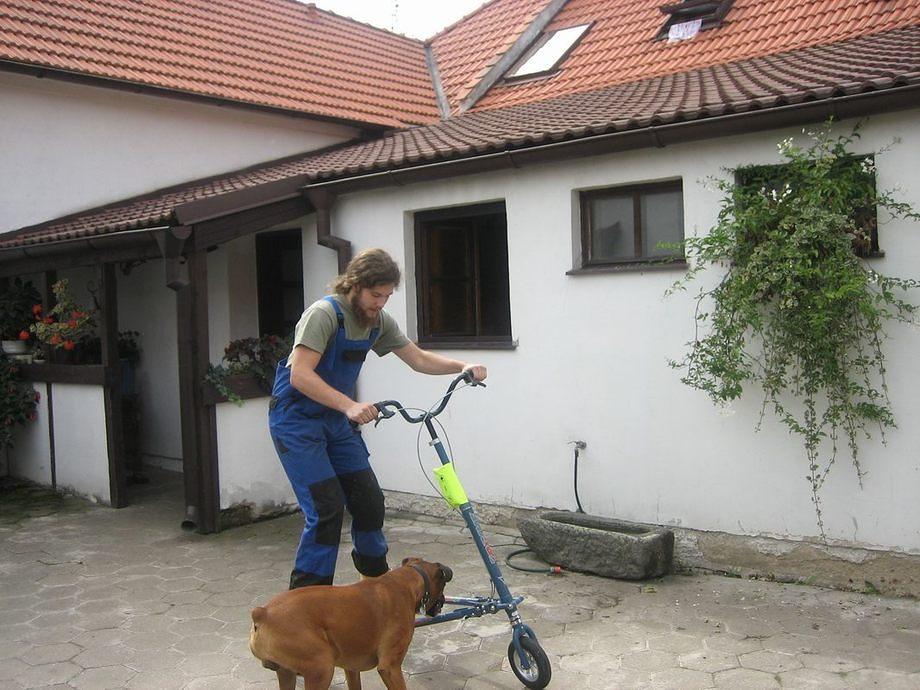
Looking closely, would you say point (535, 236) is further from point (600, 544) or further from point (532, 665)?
point (532, 665)

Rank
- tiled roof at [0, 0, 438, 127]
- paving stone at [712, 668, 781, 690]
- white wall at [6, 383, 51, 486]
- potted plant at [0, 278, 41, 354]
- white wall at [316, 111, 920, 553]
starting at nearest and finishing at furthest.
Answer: paving stone at [712, 668, 781, 690]
white wall at [316, 111, 920, 553]
white wall at [6, 383, 51, 486]
potted plant at [0, 278, 41, 354]
tiled roof at [0, 0, 438, 127]

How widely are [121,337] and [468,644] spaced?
726cm

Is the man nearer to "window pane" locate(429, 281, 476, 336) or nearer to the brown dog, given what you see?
the brown dog

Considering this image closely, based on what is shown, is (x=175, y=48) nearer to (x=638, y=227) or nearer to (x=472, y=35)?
(x=472, y=35)

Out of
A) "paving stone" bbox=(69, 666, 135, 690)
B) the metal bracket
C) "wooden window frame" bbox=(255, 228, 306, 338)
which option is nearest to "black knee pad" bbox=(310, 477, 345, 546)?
"paving stone" bbox=(69, 666, 135, 690)

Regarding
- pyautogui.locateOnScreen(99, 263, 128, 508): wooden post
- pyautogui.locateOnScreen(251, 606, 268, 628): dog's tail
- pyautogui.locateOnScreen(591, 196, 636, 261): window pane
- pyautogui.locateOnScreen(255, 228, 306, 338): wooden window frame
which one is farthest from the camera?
pyautogui.locateOnScreen(255, 228, 306, 338): wooden window frame

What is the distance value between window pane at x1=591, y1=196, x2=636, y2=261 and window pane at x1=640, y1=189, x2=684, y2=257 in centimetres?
10

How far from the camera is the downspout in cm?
791

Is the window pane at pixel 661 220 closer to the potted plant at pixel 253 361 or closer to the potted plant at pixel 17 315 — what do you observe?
the potted plant at pixel 253 361

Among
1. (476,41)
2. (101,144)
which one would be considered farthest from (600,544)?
(476,41)

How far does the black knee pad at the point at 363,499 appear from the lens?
4.37m

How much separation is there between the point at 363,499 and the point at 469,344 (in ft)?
10.4

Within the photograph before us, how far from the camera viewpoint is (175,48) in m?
11.0

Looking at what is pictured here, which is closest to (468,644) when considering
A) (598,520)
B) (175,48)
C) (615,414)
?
(598,520)
